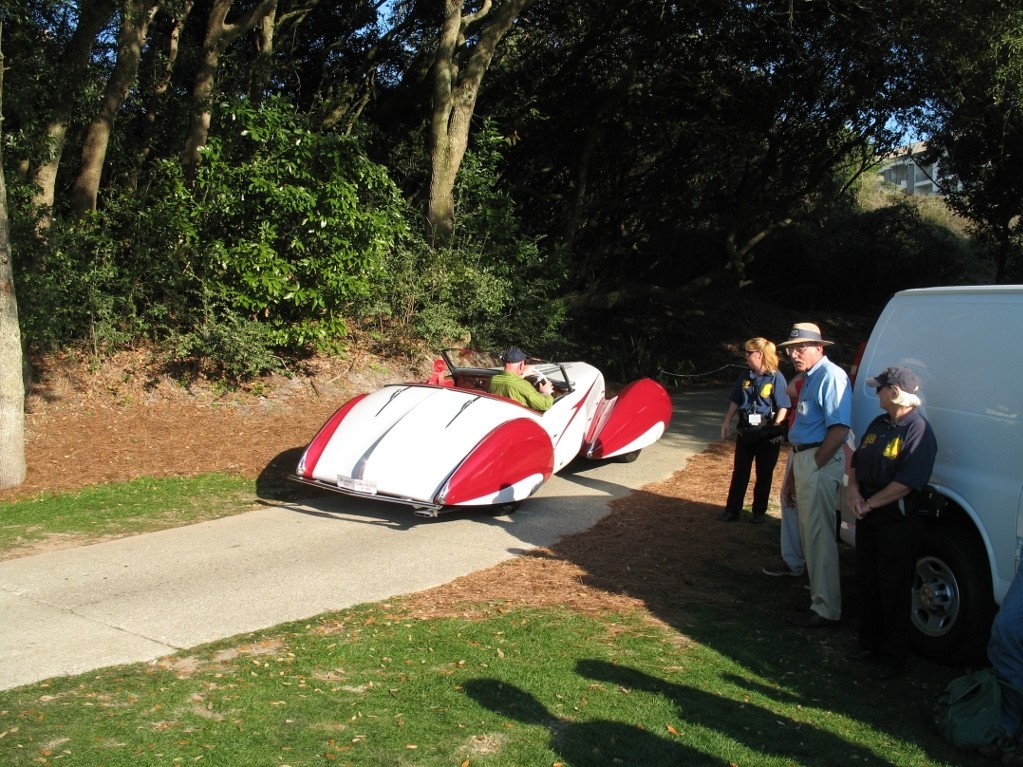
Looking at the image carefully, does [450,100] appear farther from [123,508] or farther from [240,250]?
[123,508]

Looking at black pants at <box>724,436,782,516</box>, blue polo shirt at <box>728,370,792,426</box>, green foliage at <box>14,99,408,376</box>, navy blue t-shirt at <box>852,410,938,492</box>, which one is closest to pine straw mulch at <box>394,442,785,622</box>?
black pants at <box>724,436,782,516</box>

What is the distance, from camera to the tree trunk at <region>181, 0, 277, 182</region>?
47.7 feet

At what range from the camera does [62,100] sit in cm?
1292

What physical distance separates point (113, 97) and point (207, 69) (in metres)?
2.01

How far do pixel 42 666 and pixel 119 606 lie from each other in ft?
3.66

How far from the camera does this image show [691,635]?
244 inches

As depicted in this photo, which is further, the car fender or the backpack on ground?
the car fender

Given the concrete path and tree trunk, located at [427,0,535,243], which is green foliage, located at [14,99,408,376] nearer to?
tree trunk, located at [427,0,535,243]

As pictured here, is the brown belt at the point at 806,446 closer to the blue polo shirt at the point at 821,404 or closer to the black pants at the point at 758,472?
the blue polo shirt at the point at 821,404

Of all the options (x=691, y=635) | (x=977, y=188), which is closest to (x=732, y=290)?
(x=977, y=188)

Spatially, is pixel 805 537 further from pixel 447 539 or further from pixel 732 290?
pixel 732 290

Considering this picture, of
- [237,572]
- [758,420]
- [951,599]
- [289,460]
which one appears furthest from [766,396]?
[289,460]

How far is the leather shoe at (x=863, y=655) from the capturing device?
585cm

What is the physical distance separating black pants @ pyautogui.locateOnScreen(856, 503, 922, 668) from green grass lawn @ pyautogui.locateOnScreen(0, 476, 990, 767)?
Result: 0.22 m
